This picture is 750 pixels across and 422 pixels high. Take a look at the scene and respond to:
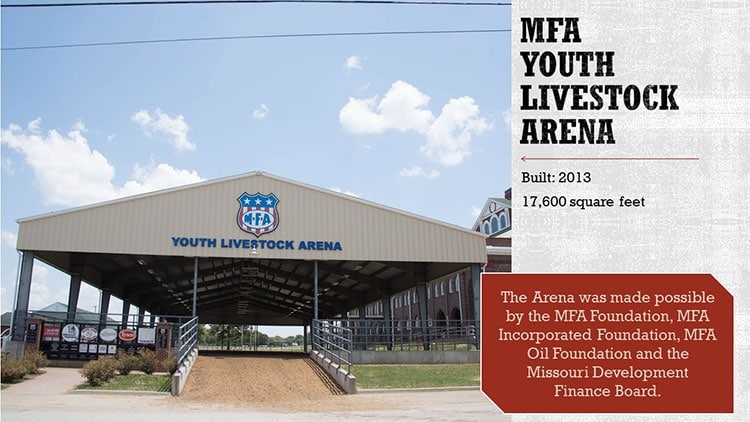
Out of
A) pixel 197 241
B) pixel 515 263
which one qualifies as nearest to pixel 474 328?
pixel 197 241

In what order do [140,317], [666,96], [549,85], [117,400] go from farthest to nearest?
[140,317]
[117,400]
[666,96]
[549,85]

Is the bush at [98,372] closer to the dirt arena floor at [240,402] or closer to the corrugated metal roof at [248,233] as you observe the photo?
the dirt arena floor at [240,402]

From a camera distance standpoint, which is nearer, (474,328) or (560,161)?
(560,161)

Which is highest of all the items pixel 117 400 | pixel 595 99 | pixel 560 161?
pixel 595 99

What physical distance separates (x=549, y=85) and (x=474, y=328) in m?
17.7

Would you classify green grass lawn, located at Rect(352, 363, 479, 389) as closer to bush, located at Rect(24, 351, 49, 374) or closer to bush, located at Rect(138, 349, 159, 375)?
bush, located at Rect(138, 349, 159, 375)

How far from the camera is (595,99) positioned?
666 cm

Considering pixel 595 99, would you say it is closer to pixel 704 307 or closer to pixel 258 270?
pixel 704 307

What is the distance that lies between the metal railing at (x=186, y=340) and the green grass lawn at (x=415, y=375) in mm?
4468

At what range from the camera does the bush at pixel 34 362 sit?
53.6 feet

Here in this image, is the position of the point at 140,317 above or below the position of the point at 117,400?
above

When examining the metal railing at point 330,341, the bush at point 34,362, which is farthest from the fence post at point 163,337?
the metal railing at point 330,341

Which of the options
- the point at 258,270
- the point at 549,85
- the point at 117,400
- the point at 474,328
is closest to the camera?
the point at 549,85

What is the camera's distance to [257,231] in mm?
22500
